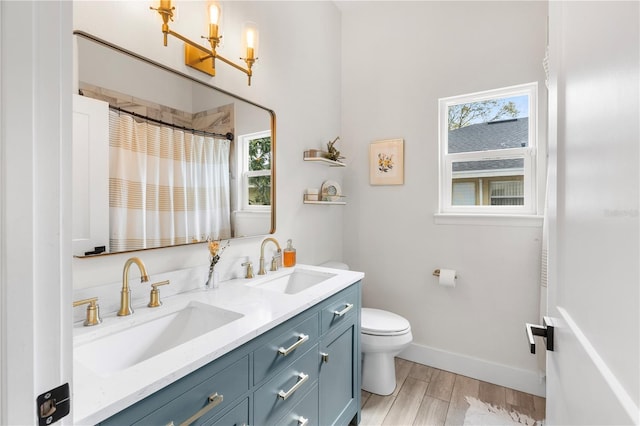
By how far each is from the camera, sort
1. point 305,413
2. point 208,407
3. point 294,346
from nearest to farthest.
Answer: point 208,407
point 294,346
point 305,413

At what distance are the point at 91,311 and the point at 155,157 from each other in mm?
645

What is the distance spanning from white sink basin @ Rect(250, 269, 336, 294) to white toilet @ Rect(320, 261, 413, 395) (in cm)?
47

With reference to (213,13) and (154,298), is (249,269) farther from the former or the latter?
(213,13)

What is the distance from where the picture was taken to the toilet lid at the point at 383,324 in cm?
194

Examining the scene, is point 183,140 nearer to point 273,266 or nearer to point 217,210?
point 217,210

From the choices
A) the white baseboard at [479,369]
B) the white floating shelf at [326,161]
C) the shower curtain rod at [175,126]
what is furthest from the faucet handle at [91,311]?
the white baseboard at [479,369]

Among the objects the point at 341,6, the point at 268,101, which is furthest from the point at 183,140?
the point at 341,6

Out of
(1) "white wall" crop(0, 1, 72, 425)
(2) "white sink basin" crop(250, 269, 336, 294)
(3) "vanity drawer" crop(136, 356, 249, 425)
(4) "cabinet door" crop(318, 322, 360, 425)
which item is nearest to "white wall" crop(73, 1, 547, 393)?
(2) "white sink basin" crop(250, 269, 336, 294)

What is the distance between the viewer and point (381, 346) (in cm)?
194

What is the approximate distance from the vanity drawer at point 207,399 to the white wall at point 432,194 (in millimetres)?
1786

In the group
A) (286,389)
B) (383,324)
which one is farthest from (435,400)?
(286,389)

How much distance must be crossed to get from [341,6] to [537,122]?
73.1 inches

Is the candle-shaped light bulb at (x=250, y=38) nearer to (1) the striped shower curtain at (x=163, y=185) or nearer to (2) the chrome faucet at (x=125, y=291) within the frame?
(1) the striped shower curtain at (x=163, y=185)

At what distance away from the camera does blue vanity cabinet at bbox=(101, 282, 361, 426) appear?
0.79 m
